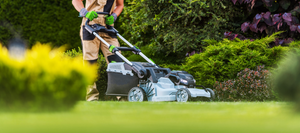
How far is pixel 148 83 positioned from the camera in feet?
→ 19.4

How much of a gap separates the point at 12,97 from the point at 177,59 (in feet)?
24.8

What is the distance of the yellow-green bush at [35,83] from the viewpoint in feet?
10.5

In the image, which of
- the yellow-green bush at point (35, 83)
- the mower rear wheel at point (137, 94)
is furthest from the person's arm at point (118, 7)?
the yellow-green bush at point (35, 83)

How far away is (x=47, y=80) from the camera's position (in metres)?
3.21

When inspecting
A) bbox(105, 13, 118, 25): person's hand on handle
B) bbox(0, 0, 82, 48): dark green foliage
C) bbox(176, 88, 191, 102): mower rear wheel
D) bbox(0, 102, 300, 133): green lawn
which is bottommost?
bbox(0, 102, 300, 133): green lawn

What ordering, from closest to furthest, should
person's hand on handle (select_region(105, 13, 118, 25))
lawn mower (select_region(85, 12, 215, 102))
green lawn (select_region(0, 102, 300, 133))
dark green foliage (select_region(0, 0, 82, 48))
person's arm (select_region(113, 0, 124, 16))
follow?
green lawn (select_region(0, 102, 300, 133)), lawn mower (select_region(85, 12, 215, 102)), person's hand on handle (select_region(105, 13, 118, 25)), person's arm (select_region(113, 0, 124, 16)), dark green foliage (select_region(0, 0, 82, 48))

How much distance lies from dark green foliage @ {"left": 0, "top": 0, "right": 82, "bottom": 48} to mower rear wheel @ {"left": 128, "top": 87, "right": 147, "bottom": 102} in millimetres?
5712

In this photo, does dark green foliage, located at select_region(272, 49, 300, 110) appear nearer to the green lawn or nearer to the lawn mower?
the green lawn

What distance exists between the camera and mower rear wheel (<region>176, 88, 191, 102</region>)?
5.55 metres

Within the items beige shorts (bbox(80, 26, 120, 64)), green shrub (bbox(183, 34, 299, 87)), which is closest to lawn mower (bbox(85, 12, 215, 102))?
beige shorts (bbox(80, 26, 120, 64))

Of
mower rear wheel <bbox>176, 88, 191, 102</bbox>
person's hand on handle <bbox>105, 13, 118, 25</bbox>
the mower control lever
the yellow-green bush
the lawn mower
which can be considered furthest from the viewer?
person's hand on handle <bbox>105, 13, 118, 25</bbox>

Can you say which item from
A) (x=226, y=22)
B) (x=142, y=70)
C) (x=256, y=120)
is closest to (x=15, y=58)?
(x=256, y=120)

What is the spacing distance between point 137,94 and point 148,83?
0.30 metres

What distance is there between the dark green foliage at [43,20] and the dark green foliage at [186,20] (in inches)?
96.6
